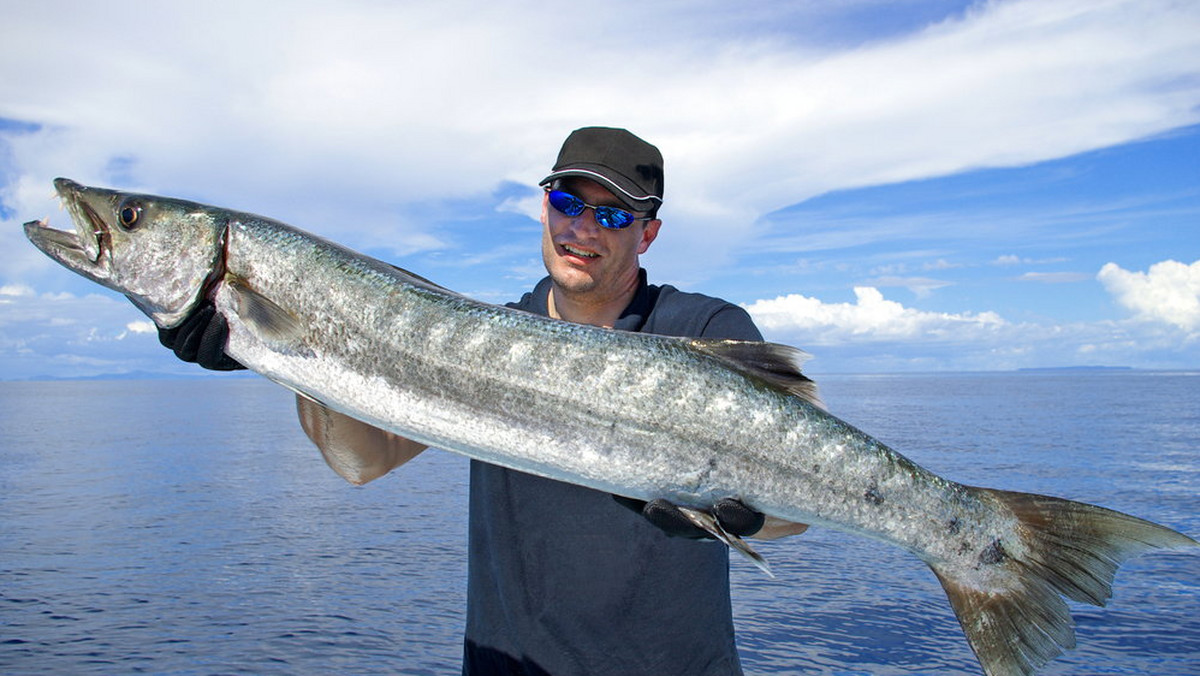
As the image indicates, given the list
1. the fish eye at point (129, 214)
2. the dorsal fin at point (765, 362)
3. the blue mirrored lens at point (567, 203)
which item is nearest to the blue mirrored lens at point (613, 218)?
the blue mirrored lens at point (567, 203)

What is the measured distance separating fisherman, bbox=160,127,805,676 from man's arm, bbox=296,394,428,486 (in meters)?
0.02

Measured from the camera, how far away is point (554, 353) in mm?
4277

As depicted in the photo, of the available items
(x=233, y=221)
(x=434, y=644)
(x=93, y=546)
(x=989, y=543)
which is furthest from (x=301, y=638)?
(x=989, y=543)

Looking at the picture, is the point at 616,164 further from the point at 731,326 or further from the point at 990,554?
the point at 990,554

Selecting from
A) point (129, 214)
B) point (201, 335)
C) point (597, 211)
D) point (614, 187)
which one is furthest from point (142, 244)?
point (614, 187)

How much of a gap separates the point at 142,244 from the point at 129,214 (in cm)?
22

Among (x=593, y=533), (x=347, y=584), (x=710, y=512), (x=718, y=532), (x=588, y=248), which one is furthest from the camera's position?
(x=347, y=584)

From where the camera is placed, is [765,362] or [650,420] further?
[765,362]

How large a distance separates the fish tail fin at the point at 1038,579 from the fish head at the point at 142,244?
4459mm

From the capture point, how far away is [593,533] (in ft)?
14.5

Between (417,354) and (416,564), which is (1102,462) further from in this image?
(417,354)

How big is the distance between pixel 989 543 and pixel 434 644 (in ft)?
36.9

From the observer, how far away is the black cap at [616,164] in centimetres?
495

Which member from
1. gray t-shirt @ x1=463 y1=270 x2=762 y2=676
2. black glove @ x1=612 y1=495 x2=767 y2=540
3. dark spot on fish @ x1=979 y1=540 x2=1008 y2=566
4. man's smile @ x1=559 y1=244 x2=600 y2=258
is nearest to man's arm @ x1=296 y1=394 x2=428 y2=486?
gray t-shirt @ x1=463 y1=270 x2=762 y2=676
